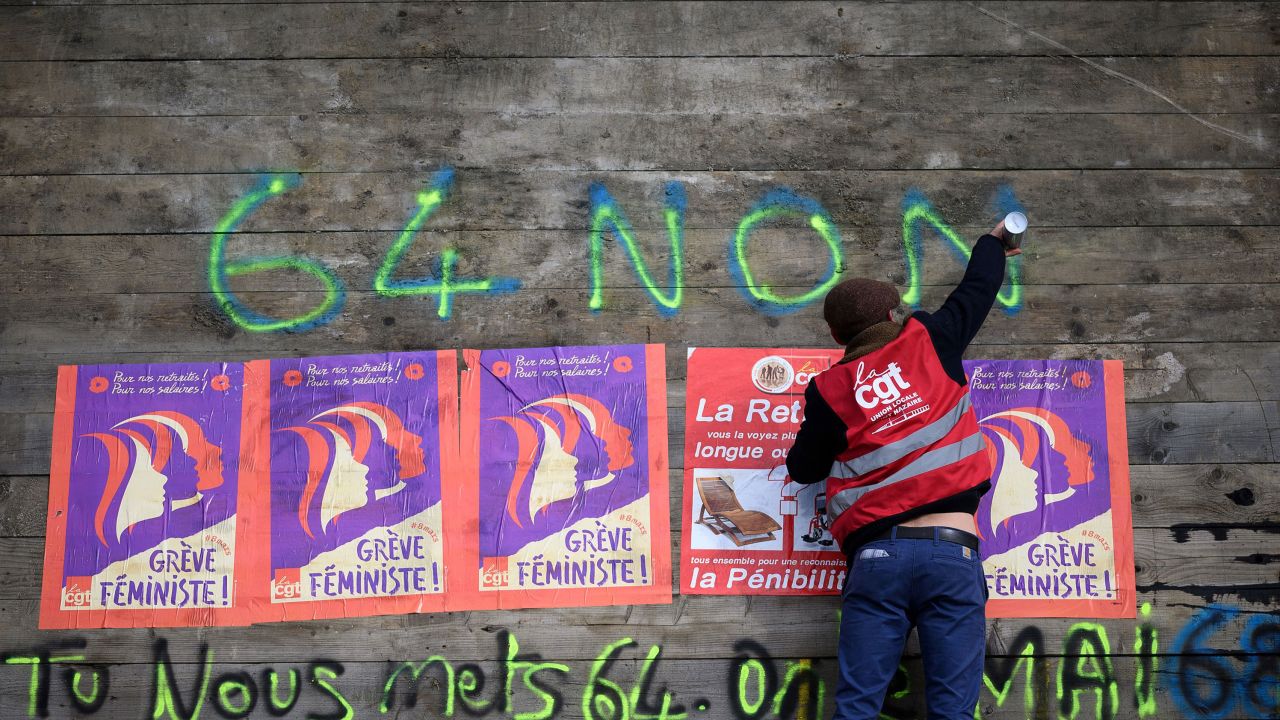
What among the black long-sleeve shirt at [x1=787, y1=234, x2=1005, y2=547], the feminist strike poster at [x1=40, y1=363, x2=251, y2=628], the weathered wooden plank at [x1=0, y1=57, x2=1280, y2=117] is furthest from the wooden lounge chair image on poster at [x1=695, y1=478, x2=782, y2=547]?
the feminist strike poster at [x1=40, y1=363, x2=251, y2=628]

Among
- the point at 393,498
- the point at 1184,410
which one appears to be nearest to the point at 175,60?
the point at 393,498

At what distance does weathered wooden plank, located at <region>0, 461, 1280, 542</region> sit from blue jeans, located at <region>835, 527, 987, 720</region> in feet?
2.38

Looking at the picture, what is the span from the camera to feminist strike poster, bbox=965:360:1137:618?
2.71m

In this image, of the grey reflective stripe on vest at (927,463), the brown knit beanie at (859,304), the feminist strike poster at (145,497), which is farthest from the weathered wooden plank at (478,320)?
the grey reflective stripe on vest at (927,463)

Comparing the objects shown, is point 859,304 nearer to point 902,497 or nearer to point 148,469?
point 902,497

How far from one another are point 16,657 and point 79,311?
3.65 ft

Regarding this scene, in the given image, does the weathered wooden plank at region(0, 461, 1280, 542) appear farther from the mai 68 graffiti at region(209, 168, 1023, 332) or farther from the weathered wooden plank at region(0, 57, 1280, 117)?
the weathered wooden plank at region(0, 57, 1280, 117)

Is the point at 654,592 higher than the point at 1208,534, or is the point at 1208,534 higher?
the point at 1208,534

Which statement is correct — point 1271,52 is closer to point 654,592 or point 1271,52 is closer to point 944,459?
point 944,459

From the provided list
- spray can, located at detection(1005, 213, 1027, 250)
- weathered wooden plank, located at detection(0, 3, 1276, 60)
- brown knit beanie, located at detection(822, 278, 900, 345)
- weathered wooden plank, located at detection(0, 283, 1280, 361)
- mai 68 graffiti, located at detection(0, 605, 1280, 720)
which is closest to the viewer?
brown knit beanie, located at detection(822, 278, 900, 345)

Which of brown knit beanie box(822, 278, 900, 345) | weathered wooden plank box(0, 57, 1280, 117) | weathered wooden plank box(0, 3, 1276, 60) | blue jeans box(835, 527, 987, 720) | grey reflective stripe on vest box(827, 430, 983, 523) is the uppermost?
weathered wooden plank box(0, 3, 1276, 60)

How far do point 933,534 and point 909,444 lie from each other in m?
Result: 0.25

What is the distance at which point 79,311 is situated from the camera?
110 inches

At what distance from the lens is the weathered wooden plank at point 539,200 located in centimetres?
281
